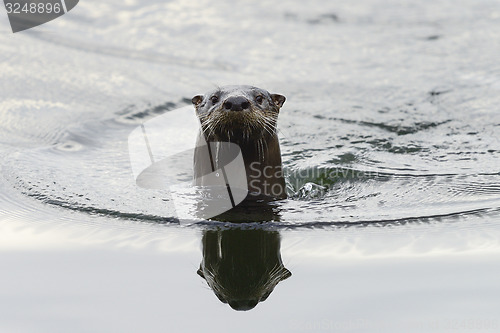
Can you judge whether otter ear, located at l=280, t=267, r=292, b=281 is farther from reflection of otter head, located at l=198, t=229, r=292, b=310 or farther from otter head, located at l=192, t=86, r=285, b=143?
otter head, located at l=192, t=86, r=285, b=143

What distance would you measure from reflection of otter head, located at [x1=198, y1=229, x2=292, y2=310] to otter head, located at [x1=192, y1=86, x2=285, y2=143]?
66 cm

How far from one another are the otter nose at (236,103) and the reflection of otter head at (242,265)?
720mm

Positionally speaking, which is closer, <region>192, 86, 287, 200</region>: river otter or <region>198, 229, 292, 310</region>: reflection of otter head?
<region>198, 229, 292, 310</region>: reflection of otter head

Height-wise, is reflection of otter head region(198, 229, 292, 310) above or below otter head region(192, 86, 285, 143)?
below

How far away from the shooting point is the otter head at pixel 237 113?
480cm

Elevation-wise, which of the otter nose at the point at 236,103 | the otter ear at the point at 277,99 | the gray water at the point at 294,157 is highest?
the otter nose at the point at 236,103

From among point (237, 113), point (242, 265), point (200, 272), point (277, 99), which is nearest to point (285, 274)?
point (242, 265)

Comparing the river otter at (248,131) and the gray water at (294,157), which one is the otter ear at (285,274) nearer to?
the gray water at (294,157)

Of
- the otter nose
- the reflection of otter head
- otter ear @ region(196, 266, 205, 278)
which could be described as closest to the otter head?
the otter nose

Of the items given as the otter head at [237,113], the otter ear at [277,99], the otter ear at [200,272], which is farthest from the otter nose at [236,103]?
the otter ear at [200,272]

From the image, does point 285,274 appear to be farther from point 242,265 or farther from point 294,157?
point 294,157

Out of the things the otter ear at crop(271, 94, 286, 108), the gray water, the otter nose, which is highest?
the otter nose

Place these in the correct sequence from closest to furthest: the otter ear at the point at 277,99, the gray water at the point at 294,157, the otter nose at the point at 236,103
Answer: the gray water at the point at 294,157 < the otter nose at the point at 236,103 < the otter ear at the point at 277,99

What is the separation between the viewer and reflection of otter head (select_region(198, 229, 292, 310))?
3.85 m
